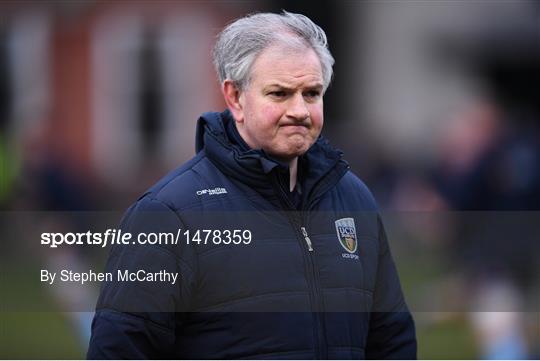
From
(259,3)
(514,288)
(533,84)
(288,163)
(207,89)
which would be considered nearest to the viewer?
(288,163)

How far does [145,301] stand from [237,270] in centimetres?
18

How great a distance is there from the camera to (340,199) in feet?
6.76

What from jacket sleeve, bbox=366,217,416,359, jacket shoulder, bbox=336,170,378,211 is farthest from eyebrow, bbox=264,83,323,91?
jacket sleeve, bbox=366,217,416,359

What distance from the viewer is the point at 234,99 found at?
6.61 ft

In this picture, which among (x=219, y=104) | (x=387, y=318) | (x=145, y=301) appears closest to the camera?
(x=145, y=301)

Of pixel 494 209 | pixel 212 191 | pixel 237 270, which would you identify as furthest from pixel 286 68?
pixel 494 209

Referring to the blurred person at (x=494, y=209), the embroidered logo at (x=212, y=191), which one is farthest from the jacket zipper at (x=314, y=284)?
the blurred person at (x=494, y=209)

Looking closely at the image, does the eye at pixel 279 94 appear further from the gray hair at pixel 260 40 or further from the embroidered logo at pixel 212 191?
the embroidered logo at pixel 212 191

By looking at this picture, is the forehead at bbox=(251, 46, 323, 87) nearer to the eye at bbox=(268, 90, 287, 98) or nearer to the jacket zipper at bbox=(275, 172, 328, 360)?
the eye at bbox=(268, 90, 287, 98)

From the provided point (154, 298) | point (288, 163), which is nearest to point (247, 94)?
point (288, 163)

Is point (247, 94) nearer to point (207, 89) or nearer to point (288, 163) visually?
point (288, 163)

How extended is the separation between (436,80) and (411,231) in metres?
0.97

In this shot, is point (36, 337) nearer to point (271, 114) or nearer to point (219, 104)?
point (219, 104)

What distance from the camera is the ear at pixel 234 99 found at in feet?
6.55
